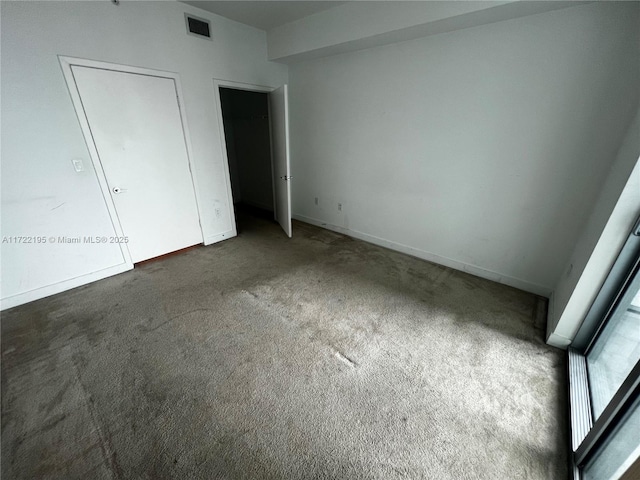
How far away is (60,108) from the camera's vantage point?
7.22 feet

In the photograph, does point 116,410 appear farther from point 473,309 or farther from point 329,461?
point 473,309

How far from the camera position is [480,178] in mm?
2574

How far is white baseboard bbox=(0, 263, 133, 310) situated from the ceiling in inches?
114

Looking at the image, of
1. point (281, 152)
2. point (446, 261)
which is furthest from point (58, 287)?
point (446, 261)

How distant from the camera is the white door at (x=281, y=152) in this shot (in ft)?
10.6

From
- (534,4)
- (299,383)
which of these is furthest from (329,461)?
(534,4)

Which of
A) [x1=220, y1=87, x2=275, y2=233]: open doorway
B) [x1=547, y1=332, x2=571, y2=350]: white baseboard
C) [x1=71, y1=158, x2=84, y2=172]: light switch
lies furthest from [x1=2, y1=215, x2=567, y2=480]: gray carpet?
[x1=220, y1=87, x2=275, y2=233]: open doorway

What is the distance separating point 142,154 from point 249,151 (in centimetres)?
Answer: 235

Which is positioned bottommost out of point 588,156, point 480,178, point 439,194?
point 439,194

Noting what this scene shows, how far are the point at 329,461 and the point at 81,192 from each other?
9.92ft

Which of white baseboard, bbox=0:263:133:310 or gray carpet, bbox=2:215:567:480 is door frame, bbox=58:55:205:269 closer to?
white baseboard, bbox=0:263:133:310

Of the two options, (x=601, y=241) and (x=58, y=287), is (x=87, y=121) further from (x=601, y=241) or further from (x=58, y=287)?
(x=601, y=241)

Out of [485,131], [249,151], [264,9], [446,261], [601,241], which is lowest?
[446,261]

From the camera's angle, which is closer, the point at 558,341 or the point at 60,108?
the point at 558,341
